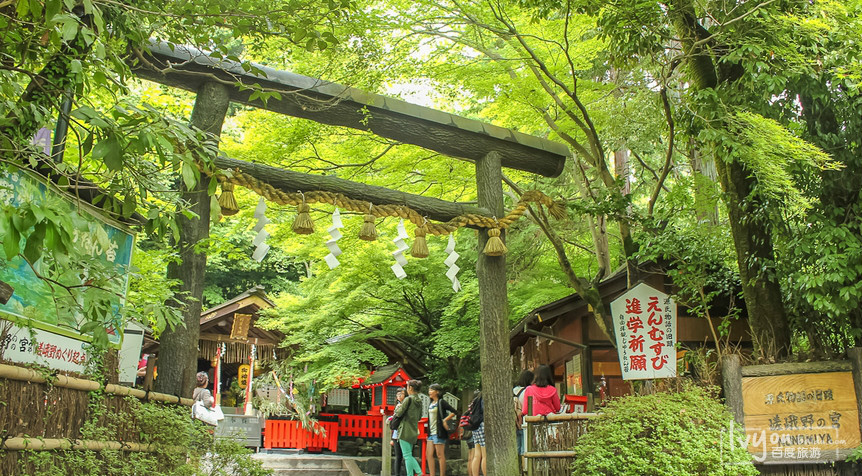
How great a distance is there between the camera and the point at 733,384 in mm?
7551

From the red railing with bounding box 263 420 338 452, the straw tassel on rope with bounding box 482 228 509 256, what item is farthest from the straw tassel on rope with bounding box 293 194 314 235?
the red railing with bounding box 263 420 338 452

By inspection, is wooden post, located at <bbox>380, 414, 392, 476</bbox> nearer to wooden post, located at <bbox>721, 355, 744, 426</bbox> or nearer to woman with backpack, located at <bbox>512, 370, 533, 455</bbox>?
woman with backpack, located at <bbox>512, 370, 533, 455</bbox>

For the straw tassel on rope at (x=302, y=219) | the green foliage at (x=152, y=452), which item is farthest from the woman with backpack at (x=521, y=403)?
the green foliage at (x=152, y=452)

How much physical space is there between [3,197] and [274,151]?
4952 mm

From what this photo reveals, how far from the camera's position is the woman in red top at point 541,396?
9055mm

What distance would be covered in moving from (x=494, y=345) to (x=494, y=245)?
48.9 inches

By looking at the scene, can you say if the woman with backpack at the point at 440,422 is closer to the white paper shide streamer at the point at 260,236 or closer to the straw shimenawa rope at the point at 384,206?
the straw shimenawa rope at the point at 384,206

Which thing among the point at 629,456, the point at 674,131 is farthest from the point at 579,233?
the point at 629,456

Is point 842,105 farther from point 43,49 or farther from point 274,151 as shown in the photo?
point 43,49

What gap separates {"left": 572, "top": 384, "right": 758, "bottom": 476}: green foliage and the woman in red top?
1874 mm

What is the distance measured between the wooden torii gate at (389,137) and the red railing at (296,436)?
Result: 8676mm

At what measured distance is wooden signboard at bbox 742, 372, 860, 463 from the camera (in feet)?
23.3

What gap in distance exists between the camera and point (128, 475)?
4.98 meters
